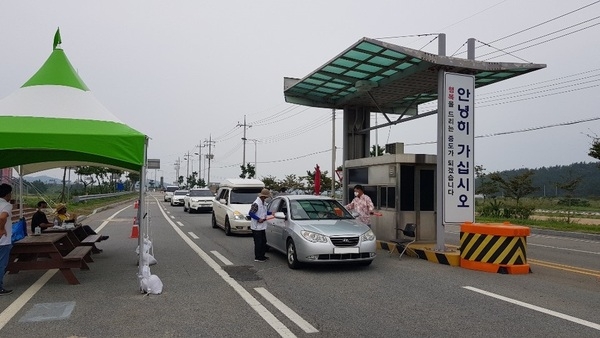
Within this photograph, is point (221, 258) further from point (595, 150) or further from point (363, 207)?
point (595, 150)

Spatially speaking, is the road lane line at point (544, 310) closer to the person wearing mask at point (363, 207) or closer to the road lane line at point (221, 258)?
the person wearing mask at point (363, 207)

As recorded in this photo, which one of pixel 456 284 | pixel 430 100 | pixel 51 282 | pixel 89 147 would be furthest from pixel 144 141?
pixel 430 100

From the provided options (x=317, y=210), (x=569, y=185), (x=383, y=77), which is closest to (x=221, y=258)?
(x=317, y=210)

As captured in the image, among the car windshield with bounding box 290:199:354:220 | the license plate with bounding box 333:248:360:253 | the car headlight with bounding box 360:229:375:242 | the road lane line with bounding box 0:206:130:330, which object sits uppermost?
the car windshield with bounding box 290:199:354:220

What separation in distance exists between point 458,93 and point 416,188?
285cm

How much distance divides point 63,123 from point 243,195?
371 inches

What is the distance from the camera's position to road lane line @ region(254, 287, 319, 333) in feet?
17.6

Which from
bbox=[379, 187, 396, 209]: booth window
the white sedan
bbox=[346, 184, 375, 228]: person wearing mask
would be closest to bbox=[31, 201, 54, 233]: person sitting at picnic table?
bbox=[346, 184, 375, 228]: person wearing mask

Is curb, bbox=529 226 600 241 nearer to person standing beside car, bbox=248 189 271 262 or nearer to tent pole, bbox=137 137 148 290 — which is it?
person standing beside car, bbox=248 189 271 262

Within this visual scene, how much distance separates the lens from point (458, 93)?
10.8 metres

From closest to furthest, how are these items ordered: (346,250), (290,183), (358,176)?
(346,250), (358,176), (290,183)

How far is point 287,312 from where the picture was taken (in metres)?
6.03

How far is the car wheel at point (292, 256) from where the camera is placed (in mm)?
9038

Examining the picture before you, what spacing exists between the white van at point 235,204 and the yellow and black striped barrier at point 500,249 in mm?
7555
